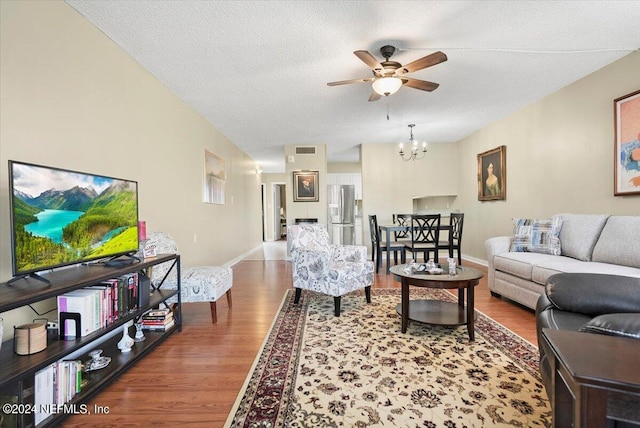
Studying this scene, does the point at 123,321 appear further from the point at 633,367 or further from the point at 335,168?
the point at 335,168

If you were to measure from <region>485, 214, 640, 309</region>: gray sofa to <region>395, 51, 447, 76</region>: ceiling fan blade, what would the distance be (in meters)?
1.97

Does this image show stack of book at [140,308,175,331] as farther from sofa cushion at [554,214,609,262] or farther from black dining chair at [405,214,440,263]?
sofa cushion at [554,214,609,262]

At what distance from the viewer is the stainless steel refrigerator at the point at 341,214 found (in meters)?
7.21

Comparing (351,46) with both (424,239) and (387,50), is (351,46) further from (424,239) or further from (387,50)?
(424,239)

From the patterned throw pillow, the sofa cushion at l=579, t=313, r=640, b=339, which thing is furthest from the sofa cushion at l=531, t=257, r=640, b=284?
the sofa cushion at l=579, t=313, r=640, b=339

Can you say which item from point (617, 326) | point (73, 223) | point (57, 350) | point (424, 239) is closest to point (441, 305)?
point (617, 326)

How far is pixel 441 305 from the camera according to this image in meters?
2.78

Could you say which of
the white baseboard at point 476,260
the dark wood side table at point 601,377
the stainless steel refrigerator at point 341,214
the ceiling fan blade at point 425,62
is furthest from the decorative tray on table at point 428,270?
the stainless steel refrigerator at point 341,214

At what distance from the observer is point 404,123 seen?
5055 millimetres

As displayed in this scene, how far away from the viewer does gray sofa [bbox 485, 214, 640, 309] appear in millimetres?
2520

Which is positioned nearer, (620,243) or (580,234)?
(620,243)

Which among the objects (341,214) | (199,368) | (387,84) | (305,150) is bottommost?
(199,368)

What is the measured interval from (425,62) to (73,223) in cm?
272

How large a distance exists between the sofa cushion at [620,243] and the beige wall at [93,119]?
4.28m
